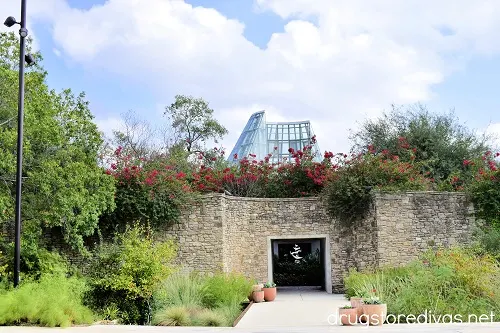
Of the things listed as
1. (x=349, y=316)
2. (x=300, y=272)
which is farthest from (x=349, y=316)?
(x=300, y=272)

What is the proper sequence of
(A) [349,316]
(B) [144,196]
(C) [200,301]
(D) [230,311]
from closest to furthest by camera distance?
(A) [349,316]
(D) [230,311]
(C) [200,301]
(B) [144,196]

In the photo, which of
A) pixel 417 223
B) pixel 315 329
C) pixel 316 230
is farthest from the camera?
pixel 316 230

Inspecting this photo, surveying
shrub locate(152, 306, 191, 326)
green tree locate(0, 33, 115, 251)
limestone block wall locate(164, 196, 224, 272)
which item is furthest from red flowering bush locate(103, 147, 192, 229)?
shrub locate(152, 306, 191, 326)

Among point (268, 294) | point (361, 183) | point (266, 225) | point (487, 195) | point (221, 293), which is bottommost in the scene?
point (268, 294)

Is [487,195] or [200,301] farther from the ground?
[487,195]

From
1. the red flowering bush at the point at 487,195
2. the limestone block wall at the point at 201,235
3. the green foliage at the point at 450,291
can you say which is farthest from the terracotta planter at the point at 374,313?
the red flowering bush at the point at 487,195

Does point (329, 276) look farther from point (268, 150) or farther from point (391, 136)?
point (268, 150)

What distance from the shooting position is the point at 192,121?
28.0 m

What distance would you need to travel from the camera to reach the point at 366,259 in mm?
15977

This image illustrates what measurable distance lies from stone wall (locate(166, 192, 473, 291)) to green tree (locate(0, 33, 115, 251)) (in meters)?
3.12

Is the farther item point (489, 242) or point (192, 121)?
point (192, 121)

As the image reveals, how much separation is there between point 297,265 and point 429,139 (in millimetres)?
6827

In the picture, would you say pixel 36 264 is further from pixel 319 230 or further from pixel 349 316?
pixel 349 316

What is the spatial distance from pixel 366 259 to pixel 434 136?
6862mm
